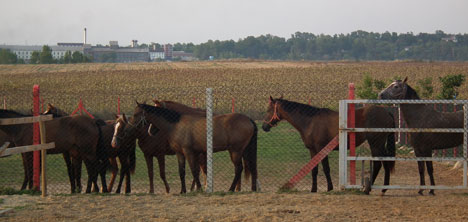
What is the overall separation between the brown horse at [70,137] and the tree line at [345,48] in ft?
417

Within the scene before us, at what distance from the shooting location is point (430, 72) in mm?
54469

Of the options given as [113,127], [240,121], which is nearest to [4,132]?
[113,127]

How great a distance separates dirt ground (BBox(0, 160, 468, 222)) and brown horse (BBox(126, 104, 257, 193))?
0.90 m

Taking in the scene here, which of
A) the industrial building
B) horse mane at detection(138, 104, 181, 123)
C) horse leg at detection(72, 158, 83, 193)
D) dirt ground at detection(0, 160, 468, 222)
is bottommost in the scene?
dirt ground at detection(0, 160, 468, 222)

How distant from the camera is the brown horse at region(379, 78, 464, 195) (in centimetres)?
936

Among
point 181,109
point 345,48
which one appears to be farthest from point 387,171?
point 345,48

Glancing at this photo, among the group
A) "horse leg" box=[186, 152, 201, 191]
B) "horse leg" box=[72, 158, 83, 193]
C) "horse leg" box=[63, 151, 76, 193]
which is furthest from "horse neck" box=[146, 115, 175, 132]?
"horse leg" box=[63, 151, 76, 193]

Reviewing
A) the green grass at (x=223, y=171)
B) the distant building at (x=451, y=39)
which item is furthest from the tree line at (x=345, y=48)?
the green grass at (x=223, y=171)

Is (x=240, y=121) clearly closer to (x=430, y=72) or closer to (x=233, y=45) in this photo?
(x=430, y=72)

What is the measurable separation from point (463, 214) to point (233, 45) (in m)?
149

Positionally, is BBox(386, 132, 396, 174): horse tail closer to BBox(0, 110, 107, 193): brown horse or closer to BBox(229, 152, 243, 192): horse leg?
BBox(229, 152, 243, 192): horse leg

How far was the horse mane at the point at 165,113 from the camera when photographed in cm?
1004

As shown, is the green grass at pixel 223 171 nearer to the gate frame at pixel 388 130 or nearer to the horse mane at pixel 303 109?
the horse mane at pixel 303 109

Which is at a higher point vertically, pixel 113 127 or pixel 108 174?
pixel 113 127
